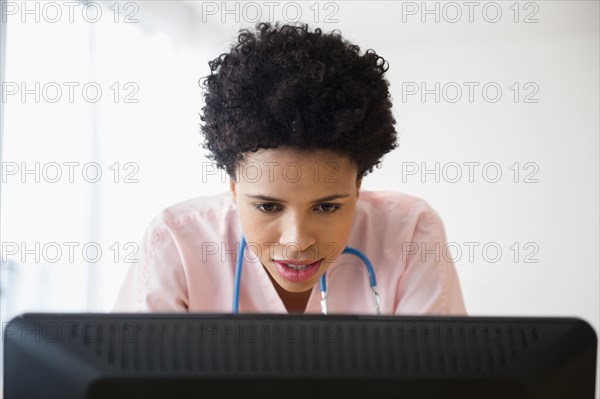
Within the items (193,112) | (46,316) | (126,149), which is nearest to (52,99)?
(126,149)

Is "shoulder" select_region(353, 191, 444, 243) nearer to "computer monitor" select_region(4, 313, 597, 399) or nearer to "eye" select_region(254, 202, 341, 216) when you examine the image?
"eye" select_region(254, 202, 341, 216)

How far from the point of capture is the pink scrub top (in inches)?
45.4

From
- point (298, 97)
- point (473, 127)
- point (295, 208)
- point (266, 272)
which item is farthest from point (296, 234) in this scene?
point (473, 127)

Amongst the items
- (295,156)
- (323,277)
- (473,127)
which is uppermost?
(473,127)

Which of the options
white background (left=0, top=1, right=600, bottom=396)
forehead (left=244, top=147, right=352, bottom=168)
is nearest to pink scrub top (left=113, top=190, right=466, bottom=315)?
forehead (left=244, top=147, right=352, bottom=168)

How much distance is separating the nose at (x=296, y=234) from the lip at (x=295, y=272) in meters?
0.08

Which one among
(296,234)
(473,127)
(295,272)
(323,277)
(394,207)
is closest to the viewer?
(296,234)

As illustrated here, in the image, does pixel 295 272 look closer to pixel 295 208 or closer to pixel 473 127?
pixel 295 208

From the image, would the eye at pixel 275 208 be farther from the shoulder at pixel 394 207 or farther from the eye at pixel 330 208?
the shoulder at pixel 394 207

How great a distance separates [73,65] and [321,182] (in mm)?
2167

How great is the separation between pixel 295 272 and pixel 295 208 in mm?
148

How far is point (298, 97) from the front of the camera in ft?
3.10

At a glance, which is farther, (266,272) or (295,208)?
(266,272)

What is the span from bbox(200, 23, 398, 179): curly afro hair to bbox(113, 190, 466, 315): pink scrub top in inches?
7.7
